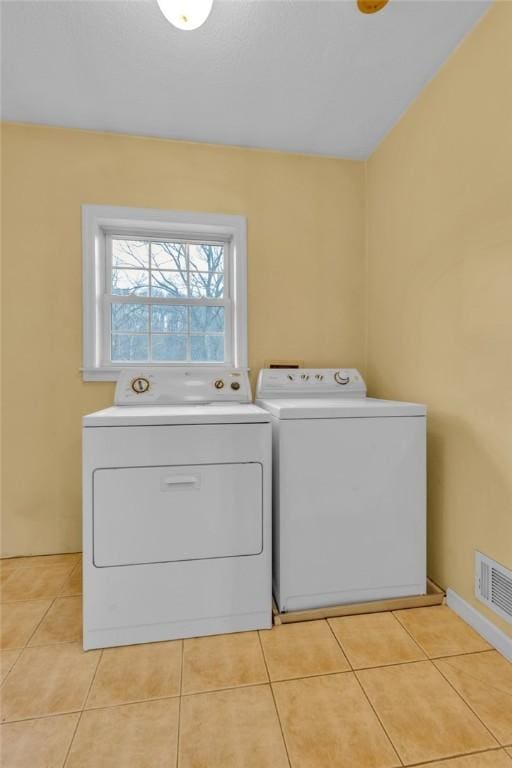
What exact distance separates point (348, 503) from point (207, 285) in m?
1.57

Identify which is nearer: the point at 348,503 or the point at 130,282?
the point at 348,503

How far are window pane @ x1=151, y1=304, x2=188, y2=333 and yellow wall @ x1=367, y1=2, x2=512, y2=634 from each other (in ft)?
4.09

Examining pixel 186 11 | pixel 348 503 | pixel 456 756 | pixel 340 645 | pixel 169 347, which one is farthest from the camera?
pixel 169 347

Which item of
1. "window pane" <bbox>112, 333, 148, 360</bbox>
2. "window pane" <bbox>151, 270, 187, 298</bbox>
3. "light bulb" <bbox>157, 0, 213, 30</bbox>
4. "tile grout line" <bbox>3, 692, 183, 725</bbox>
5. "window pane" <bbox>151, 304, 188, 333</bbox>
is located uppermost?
"light bulb" <bbox>157, 0, 213, 30</bbox>

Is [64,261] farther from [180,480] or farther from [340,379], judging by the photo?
[340,379]

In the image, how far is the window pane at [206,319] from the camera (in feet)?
8.07

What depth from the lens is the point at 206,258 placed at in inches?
98.0

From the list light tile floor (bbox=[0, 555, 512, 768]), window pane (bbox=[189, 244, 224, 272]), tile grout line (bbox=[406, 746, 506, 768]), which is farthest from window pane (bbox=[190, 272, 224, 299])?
tile grout line (bbox=[406, 746, 506, 768])

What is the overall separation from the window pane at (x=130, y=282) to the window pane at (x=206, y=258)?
308 mm

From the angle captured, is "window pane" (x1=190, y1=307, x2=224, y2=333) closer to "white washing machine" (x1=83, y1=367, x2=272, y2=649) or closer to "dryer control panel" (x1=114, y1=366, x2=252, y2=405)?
"dryer control panel" (x1=114, y1=366, x2=252, y2=405)

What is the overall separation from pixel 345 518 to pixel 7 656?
133 centimetres

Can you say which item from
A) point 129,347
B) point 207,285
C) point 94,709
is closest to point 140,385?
point 129,347

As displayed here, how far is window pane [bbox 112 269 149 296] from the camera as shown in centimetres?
238

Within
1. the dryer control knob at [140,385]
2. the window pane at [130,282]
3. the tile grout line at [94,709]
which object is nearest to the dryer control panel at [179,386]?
the dryer control knob at [140,385]
